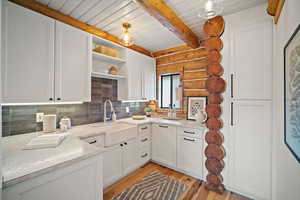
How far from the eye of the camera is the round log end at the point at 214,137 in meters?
1.87

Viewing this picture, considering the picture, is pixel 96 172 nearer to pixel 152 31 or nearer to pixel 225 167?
pixel 225 167

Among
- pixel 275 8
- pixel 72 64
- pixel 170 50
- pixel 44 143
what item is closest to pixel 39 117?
pixel 44 143

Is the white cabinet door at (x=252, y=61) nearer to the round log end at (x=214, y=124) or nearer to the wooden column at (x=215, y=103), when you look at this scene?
the wooden column at (x=215, y=103)

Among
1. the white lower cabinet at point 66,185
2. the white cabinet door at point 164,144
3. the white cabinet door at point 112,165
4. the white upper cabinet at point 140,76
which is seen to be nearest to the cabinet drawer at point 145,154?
the white cabinet door at point 164,144

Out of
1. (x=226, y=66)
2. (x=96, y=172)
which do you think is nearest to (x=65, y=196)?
(x=96, y=172)

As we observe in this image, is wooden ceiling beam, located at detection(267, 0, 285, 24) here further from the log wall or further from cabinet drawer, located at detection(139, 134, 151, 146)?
cabinet drawer, located at detection(139, 134, 151, 146)

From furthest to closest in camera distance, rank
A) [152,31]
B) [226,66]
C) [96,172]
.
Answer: [152,31] < [226,66] < [96,172]

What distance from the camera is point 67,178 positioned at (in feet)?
3.42

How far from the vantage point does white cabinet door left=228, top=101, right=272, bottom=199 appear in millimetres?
1625

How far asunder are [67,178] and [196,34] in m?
2.77

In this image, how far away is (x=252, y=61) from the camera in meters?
1.68

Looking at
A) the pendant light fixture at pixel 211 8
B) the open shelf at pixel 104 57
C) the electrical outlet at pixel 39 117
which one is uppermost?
the pendant light fixture at pixel 211 8

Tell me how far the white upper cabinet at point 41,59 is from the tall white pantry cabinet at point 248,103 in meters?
2.06

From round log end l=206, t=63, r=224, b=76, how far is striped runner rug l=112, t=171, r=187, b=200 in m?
1.73
